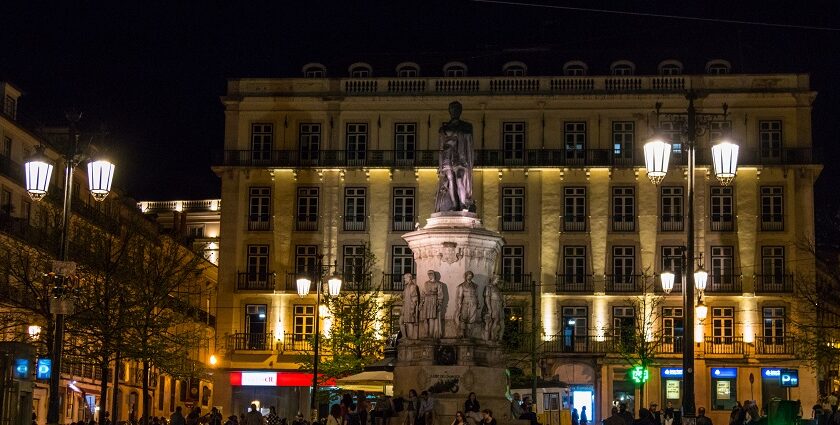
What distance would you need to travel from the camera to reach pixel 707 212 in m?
66.9

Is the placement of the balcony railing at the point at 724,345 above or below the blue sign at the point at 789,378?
above

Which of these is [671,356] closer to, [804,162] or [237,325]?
[804,162]

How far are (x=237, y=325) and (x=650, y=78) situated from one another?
951 inches

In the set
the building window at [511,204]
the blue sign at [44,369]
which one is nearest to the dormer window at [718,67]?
the building window at [511,204]

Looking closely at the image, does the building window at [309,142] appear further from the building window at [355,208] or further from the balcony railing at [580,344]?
the balcony railing at [580,344]

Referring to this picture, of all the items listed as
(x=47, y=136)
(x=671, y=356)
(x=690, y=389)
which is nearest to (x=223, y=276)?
(x=47, y=136)

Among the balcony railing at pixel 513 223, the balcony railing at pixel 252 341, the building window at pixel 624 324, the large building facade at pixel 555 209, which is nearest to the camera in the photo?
the building window at pixel 624 324

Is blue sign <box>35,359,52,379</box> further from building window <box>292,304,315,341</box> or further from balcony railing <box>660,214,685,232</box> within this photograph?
balcony railing <box>660,214,685,232</box>

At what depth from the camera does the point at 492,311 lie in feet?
100

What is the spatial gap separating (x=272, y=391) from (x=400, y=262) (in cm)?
919

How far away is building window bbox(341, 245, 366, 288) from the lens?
65.7 metres

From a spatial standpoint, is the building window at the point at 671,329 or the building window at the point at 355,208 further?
the building window at the point at 355,208

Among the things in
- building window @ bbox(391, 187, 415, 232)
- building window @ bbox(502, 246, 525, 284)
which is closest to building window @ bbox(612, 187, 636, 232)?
building window @ bbox(502, 246, 525, 284)

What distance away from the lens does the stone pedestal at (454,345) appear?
3009cm
